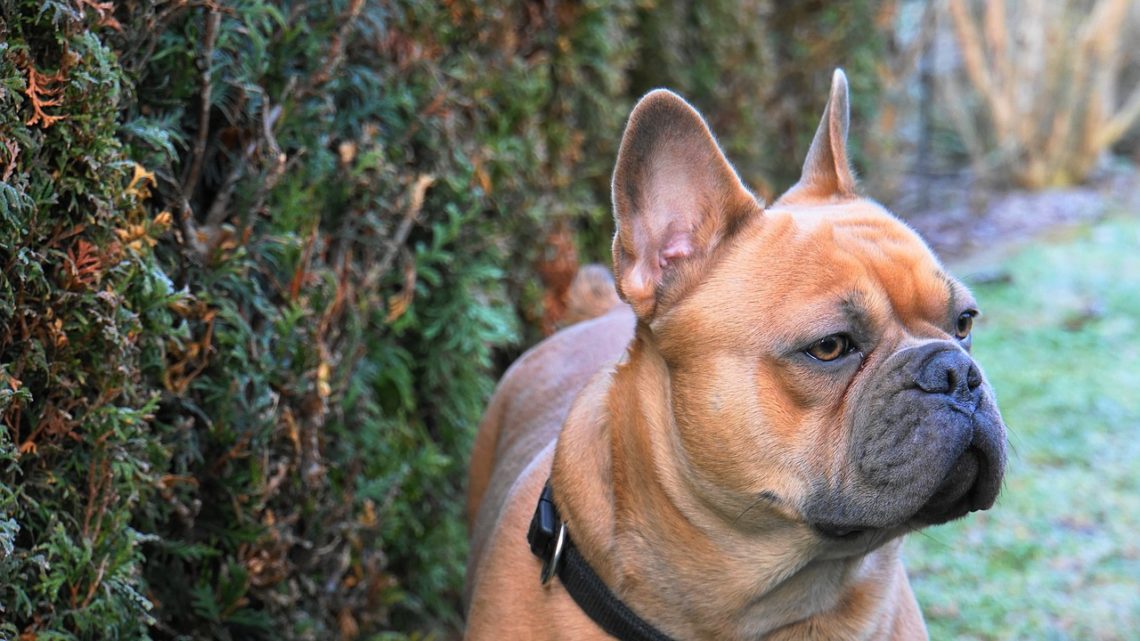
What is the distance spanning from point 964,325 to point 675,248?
0.76 metres

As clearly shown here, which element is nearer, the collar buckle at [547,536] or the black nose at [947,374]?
the black nose at [947,374]

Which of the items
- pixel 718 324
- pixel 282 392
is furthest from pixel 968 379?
pixel 282 392

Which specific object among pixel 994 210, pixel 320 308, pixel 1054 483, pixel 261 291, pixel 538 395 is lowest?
pixel 994 210

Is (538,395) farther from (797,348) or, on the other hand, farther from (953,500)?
(953,500)

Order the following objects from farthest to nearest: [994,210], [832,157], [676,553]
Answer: [994,210] < [832,157] < [676,553]

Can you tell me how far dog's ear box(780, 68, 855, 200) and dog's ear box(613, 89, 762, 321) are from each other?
464 mm

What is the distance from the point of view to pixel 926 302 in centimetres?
299

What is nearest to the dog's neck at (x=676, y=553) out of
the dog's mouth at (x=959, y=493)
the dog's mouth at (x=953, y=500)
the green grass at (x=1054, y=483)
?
the dog's mouth at (x=953, y=500)

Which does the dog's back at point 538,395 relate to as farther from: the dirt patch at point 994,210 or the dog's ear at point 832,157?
the dirt patch at point 994,210

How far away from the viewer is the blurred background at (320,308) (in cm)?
287

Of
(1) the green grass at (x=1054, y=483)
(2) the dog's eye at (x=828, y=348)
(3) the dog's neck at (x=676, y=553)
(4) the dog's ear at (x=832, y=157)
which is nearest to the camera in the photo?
(2) the dog's eye at (x=828, y=348)

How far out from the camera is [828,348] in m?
2.86

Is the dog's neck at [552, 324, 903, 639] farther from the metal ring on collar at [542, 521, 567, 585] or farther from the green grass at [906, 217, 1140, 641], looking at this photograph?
the green grass at [906, 217, 1140, 641]

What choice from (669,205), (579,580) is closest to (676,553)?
(579,580)
